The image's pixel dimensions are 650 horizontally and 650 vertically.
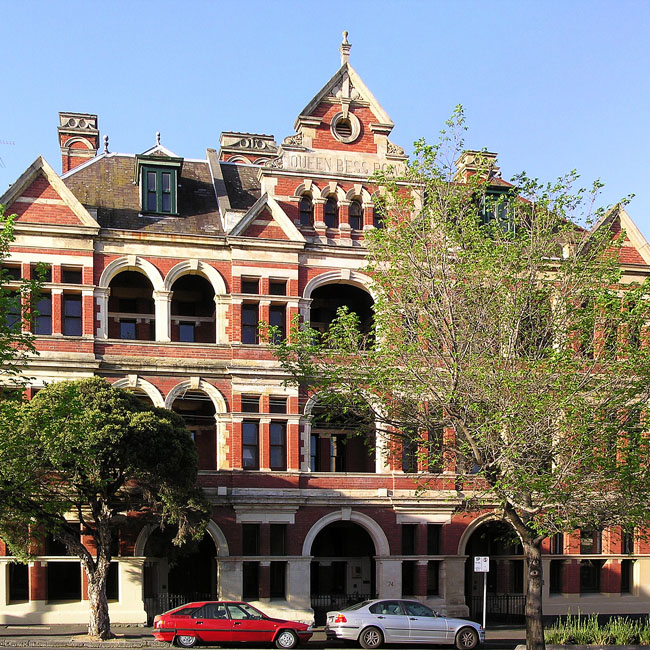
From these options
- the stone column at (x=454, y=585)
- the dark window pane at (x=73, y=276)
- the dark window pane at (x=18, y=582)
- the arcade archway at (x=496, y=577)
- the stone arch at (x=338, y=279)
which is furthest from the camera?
the arcade archway at (x=496, y=577)

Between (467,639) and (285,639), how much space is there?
5.35 meters

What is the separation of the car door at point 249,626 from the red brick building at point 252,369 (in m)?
4.92

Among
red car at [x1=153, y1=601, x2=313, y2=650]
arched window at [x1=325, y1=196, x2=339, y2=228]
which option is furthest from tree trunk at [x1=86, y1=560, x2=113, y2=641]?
arched window at [x1=325, y1=196, x2=339, y2=228]

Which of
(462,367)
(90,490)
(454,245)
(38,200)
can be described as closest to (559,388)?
(462,367)

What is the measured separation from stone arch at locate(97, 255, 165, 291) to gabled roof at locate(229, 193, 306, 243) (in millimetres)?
3304

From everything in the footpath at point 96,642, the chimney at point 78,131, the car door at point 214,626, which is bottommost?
the footpath at point 96,642

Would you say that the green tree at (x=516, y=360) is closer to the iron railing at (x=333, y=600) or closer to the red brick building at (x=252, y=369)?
the red brick building at (x=252, y=369)

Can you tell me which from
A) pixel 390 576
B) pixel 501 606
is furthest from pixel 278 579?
pixel 501 606

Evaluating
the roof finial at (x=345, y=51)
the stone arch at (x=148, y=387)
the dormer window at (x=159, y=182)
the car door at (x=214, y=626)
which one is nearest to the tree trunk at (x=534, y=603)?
the car door at (x=214, y=626)

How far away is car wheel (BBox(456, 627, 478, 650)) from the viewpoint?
95.5ft

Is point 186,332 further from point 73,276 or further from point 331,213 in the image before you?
point 331,213

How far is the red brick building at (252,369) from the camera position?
114 ft

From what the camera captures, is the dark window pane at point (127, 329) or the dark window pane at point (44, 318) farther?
the dark window pane at point (127, 329)

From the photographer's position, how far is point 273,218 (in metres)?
37.0
